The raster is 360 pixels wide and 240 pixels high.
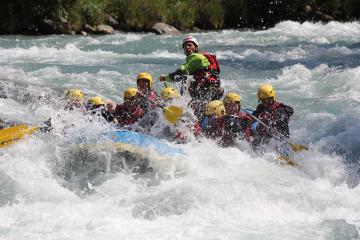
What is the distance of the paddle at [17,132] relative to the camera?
7148 millimetres

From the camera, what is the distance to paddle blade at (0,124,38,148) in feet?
23.4

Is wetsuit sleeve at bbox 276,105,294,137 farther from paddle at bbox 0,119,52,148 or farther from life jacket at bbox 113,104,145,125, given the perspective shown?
paddle at bbox 0,119,52,148

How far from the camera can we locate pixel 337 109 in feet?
36.9

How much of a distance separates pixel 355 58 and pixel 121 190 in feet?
37.1

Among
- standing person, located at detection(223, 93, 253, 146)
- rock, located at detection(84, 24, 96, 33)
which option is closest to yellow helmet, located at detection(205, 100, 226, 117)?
standing person, located at detection(223, 93, 253, 146)

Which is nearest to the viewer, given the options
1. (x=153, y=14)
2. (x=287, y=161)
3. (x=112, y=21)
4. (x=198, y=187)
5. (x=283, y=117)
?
(x=198, y=187)

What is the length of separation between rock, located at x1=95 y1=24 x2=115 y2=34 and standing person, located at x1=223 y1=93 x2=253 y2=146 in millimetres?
15807

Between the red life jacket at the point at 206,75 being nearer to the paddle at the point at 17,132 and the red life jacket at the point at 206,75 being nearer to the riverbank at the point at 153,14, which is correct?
the paddle at the point at 17,132

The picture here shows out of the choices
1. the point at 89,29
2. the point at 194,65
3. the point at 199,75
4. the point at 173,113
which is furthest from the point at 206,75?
the point at 89,29

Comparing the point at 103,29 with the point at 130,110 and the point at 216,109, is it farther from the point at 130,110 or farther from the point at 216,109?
the point at 216,109

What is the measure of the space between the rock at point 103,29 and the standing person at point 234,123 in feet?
51.9

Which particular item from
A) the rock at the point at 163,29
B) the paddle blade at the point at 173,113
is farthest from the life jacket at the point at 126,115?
the rock at the point at 163,29

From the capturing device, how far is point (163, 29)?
79.4 ft

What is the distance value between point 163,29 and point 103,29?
2445mm
